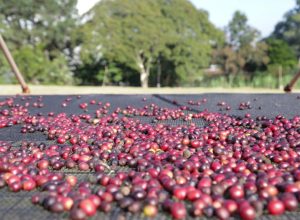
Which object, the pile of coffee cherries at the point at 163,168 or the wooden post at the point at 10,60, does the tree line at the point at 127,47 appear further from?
the pile of coffee cherries at the point at 163,168

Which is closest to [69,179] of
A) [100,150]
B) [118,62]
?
[100,150]

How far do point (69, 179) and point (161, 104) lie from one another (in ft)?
11.4

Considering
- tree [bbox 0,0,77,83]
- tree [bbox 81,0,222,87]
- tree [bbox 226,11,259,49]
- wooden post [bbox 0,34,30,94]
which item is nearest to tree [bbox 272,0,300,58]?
tree [bbox 226,11,259,49]

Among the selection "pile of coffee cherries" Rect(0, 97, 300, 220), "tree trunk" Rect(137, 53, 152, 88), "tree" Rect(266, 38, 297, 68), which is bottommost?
"pile of coffee cherries" Rect(0, 97, 300, 220)

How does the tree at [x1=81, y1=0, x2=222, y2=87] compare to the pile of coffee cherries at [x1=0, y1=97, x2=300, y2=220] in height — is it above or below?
above

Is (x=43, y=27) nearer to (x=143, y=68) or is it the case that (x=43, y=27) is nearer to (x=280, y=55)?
(x=143, y=68)

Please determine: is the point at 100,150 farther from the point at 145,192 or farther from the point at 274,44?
the point at 274,44

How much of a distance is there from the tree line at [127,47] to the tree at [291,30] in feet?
30.7

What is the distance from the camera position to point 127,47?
77.8 ft

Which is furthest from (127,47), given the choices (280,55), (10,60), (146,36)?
(10,60)

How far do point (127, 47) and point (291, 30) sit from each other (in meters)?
22.8

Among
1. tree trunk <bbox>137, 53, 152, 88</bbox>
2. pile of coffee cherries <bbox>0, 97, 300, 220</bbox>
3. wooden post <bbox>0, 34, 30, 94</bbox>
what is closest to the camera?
pile of coffee cherries <bbox>0, 97, 300, 220</bbox>

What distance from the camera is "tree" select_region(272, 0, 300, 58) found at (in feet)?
120

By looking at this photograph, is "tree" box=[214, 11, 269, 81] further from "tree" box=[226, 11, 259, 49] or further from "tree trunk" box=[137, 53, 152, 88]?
"tree trunk" box=[137, 53, 152, 88]
